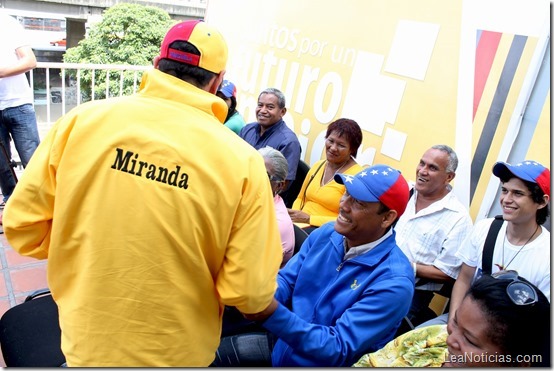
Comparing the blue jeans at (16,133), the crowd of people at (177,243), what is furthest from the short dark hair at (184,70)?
the blue jeans at (16,133)

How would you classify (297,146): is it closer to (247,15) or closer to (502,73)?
(502,73)

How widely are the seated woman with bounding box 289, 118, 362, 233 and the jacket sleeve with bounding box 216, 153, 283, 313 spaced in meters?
1.99

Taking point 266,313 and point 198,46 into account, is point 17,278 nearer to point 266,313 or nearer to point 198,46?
point 266,313

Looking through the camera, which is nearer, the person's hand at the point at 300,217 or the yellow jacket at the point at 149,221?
the yellow jacket at the point at 149,221

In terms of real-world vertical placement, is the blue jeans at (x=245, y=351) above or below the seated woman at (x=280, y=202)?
below

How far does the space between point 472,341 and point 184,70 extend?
3.67 feet


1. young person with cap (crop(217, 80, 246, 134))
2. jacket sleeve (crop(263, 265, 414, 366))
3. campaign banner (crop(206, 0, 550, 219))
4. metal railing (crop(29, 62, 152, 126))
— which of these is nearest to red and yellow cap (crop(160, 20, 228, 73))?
jacket sleeve (crop(263, 265, 414, 366))

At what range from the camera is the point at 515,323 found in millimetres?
1277

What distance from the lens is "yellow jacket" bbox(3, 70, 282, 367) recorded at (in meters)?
1.26

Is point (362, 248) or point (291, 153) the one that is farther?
point (291, 153)

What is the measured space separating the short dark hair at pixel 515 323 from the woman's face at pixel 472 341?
16mm

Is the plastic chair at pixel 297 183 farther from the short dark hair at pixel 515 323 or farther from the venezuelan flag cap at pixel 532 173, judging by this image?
the short dark hair at pixel 515 323

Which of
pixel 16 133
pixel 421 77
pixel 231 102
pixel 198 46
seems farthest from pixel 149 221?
pixel 16 133

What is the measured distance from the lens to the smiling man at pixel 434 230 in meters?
2.64
